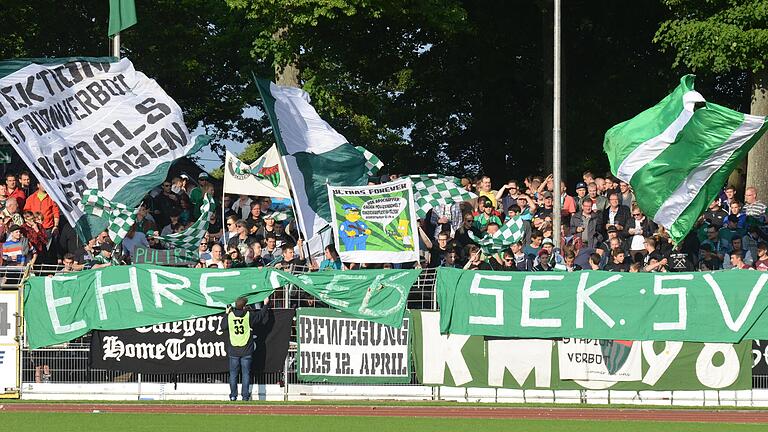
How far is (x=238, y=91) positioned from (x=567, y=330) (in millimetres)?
33908

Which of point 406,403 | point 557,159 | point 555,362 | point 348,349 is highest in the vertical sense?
point 557,159

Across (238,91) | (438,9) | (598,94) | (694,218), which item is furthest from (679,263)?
(238,91)

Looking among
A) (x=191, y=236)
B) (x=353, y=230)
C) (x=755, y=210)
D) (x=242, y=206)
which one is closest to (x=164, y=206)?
(x=242, y=206)

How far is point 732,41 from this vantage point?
3144 centimetres

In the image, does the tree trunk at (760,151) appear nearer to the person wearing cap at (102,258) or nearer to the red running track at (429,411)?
the red running track at (429,411)

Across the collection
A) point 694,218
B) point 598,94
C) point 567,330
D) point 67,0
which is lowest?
point 567,330

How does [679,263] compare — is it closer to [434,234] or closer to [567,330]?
[567,330]

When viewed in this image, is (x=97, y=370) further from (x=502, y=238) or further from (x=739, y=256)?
(x=739, y=256)

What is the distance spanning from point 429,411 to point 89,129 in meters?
8.49

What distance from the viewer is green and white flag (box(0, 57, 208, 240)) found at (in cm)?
2494

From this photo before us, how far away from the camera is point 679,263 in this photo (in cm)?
2361

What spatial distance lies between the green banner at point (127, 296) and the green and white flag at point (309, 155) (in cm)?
199

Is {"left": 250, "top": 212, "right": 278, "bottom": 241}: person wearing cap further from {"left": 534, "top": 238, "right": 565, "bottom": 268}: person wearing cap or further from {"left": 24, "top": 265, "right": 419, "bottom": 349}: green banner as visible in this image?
{"left": 534, "top": 238, "right": 565, "bottom": 268}: person wearing cap

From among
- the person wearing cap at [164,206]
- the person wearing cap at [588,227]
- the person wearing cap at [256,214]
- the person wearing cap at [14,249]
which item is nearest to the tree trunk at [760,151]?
the person wearing cap at [588,227]
